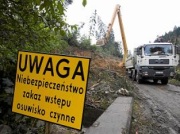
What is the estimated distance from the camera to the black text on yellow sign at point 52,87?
2.92m

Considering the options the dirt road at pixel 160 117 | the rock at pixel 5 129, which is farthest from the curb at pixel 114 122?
the rock at pixel 5 129

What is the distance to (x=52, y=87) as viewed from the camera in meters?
3.10

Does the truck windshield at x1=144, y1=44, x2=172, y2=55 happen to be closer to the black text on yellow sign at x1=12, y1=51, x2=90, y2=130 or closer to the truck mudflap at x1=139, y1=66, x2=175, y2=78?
the truck mudflap at x1=139, y1=66, x2=175, y2=78

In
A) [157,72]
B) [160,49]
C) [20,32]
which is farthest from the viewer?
[157,72]

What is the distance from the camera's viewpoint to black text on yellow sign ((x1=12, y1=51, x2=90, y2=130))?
9.57 feet

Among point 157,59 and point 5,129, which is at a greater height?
point 157,59

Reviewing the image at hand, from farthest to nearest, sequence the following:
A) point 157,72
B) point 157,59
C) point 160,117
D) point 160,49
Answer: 1. point 157,72
2. point 157,59
3. point 160,49
4. point 160,117

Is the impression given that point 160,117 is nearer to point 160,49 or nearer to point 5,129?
point 5,129

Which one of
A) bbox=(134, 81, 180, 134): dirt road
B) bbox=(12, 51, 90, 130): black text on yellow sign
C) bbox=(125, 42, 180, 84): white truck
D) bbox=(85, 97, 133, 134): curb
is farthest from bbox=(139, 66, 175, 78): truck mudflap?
bbox=(12, 51, 90, 130): black text on yellow sign

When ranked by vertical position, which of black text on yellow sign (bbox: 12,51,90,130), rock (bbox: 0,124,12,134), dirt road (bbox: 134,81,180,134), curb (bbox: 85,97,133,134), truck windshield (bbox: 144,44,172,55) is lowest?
dirt road (bbox: 134,81,180,134)

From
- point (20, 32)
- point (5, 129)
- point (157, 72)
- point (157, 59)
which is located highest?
point (157, 59)

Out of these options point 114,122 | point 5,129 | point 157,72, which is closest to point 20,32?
point 5,129

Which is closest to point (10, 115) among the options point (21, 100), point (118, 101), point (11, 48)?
point (11, 48)

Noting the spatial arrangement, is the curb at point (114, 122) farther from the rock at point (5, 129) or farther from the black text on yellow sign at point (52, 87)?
the black text on yellow sign at point (52, 87)
